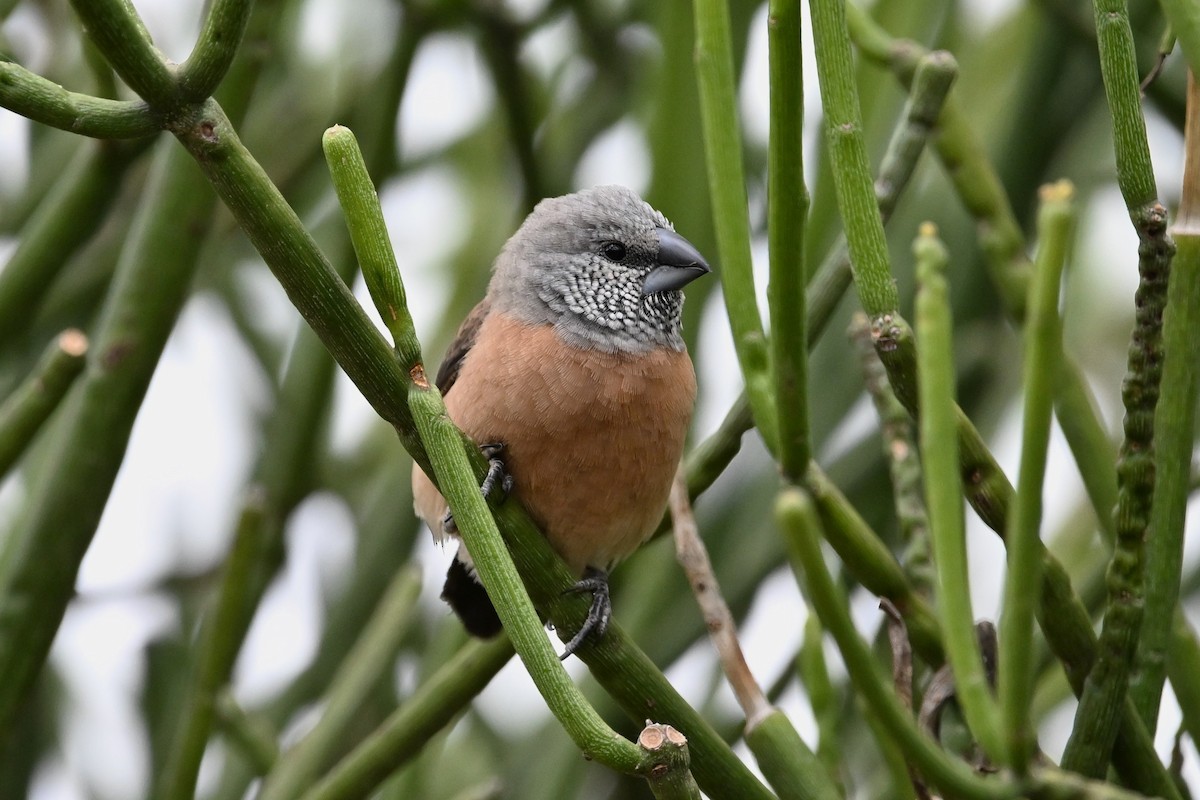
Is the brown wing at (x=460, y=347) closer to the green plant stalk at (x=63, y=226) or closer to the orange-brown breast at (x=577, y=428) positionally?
the orange-brown breast at (x=577, y=428)

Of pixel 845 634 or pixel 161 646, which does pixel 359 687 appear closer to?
pixel 161 646

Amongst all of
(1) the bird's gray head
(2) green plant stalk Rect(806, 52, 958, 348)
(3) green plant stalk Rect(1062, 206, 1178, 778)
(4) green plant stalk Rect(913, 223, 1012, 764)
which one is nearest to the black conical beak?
(1) the bird's gray head

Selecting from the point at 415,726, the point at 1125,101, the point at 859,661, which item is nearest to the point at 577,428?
the point at 415,726

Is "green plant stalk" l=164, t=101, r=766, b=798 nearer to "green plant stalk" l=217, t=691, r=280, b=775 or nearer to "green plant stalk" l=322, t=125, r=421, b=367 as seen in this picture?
"green plant stalk" l=322, t=125, r=421, b=367

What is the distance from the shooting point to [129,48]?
1691mm

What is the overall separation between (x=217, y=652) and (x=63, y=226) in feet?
3.06

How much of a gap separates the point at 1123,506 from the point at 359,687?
1743 mm

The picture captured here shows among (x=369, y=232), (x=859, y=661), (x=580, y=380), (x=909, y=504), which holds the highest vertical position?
(x=580, y=380)

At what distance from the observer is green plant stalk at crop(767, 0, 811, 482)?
1698 millimetres

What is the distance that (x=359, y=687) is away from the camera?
305cm

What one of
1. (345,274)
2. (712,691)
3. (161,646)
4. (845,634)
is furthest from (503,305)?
(845,634)

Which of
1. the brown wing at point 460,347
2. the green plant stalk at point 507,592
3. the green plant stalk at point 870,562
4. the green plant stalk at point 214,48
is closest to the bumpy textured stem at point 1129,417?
the green plant stalk at point 870,562

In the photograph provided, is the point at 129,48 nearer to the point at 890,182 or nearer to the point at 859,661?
the point at 859,661

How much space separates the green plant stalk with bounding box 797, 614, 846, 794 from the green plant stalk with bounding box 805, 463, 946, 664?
0.13 m
